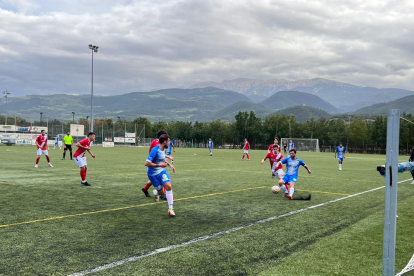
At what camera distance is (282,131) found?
108062 millimetres

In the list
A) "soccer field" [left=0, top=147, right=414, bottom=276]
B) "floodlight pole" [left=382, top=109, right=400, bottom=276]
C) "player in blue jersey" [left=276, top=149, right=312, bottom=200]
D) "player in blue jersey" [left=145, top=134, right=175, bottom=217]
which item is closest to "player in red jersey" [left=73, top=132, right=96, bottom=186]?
"soccer field" [left=0, top=147, right=414, bottom=276]

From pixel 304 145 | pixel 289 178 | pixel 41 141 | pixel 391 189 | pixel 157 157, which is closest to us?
pixel 391 189

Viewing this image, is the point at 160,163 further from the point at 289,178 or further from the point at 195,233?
the point at 289,178

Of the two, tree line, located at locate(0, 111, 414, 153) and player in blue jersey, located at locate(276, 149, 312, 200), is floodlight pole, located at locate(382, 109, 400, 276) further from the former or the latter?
tree line, located at locate(0, 111, 414, 153)

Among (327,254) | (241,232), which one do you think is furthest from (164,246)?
(327,254)

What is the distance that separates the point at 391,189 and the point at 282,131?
107 meters

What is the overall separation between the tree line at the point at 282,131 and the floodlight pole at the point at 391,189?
7210cm

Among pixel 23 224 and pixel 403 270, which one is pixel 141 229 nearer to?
pixel 23 224

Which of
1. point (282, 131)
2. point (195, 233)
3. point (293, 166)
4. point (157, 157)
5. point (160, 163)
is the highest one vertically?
point (282, 131)

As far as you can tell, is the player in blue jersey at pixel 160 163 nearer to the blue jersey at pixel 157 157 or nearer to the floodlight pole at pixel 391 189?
the blue jersey at pixel 157 157

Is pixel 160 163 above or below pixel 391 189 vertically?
below

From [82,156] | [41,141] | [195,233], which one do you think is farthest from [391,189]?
[41,141]

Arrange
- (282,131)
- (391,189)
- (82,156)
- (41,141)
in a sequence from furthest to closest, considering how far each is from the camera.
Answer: (282,131) < (41,141) < (82,156) < (391,189)

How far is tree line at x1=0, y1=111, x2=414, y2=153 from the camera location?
82.4 meters
